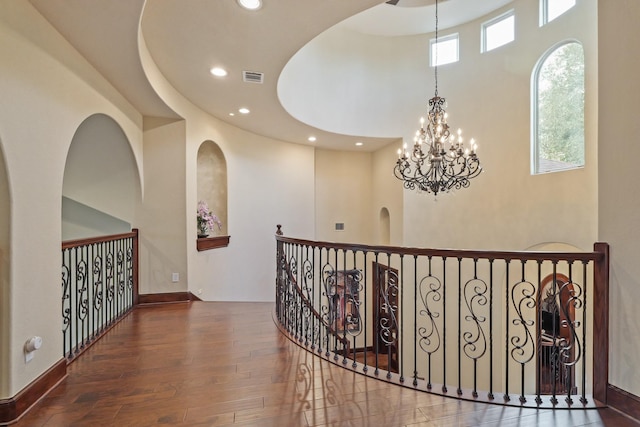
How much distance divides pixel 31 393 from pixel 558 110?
6.37 meters

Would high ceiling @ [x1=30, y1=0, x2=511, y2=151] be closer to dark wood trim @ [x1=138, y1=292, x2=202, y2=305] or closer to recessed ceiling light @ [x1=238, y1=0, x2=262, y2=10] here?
recessed ceiling light @ [x1=238, y1=0, x2=262, y2=10]

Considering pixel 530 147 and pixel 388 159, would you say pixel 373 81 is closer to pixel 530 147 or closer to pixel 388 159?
pixel 388 159

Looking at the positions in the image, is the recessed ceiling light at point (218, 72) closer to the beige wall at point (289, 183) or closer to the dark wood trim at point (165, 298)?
the beige wall at point (289, 183)

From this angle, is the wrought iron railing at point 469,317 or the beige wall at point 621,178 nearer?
the beige wall at point 621,178

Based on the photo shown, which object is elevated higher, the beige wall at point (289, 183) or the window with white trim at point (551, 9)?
the window with white trim at point (551, 9)

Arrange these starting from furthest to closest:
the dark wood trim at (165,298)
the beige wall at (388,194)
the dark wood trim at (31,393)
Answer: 1. the beige wall at (388,194)
2. the dark wood trim at (165,298)
3. the dark wood trim at (31,393)

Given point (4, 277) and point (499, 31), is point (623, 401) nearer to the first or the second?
point (4, 277)

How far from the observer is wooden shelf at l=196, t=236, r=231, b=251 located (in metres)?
4.95

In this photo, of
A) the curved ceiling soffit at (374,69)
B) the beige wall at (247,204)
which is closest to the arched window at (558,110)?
the curved ceiling soffit at (374,69)

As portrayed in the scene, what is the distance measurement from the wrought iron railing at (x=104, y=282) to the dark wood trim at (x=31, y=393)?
2.54 ft

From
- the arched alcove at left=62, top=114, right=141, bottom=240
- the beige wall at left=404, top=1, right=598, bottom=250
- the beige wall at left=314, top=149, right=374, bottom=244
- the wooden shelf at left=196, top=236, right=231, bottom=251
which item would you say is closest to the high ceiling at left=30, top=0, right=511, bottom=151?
the arched alcove at left=62, top=114, right=141, bottom=240

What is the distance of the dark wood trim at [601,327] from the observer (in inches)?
84.4

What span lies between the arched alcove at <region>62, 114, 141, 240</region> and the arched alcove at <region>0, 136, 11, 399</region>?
6.55ft

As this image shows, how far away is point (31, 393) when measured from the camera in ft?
6.98
